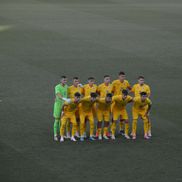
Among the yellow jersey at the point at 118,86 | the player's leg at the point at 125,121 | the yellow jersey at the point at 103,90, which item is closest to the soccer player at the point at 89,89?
the yellow jersey at the point at 103,90

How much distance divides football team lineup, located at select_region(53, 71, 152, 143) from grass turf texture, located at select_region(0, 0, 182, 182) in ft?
1.83

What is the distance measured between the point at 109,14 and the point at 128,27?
226 inches

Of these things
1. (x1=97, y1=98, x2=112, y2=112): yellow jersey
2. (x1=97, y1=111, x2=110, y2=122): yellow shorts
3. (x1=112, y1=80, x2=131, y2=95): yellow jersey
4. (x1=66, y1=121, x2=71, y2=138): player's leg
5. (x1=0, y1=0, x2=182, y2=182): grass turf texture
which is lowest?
(x1=0, y1=0, x2=182, y2=182): grass turf texture

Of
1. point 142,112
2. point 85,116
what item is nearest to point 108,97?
point 85,116

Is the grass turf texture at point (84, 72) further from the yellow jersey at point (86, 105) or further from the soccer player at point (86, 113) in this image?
the yellow jersey at point (86, 105)

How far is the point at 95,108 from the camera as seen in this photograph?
2208 cm

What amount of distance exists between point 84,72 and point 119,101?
1023 centimetres

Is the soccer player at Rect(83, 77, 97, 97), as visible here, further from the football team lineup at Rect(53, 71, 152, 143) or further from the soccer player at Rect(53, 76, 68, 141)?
the soccer player at Rect(53, 76, 68, 141)

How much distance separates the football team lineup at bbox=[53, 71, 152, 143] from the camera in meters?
21.5

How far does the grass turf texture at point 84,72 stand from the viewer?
1923 centimetres

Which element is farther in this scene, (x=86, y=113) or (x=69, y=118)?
(x=86, y=113)

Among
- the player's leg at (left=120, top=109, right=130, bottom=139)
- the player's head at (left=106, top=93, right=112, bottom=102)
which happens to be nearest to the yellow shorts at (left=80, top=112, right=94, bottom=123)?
the player's head at (left=106, top=93, right=112, bottom=102)

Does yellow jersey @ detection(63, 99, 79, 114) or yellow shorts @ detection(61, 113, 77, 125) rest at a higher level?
yellow jersey @ detection(63, 99, 79, 114)

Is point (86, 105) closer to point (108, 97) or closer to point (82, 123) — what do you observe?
point (82, 123)
